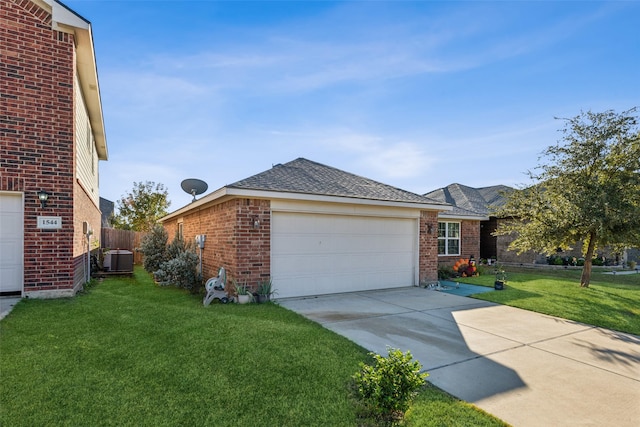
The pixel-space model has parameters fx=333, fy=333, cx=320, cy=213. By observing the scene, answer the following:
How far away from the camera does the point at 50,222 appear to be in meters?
6.98

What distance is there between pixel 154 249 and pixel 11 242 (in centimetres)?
614

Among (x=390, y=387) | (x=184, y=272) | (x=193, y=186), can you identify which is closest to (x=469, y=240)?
(x=193, y=186)

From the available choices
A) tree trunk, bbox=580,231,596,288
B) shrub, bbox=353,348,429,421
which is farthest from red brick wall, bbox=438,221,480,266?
shrub, bbox=353,348,429,421

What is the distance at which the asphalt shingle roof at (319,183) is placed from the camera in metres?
8.48

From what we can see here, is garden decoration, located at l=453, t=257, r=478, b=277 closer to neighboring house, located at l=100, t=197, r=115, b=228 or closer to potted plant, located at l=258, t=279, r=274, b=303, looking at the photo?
potted plant, located at l=258, t=279, r=274, b=303

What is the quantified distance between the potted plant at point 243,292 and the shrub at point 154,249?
20.2 ft

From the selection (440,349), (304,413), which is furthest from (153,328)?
(440,349)

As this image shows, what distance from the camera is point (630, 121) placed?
9289mm

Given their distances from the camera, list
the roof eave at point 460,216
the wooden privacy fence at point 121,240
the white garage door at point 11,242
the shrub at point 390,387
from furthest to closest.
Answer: the wooden privacy fence at point 121,240 < the roof eave at point 460,216 < the white garage door at point 11,242 < the shrub at point 390,387

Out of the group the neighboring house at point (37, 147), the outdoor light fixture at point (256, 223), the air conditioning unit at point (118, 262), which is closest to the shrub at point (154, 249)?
the air conditioning unit at point (118, 262)

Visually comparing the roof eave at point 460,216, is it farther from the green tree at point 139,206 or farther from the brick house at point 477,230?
the green tree at point 139,206

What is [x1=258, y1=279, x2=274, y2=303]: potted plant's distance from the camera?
783 cm

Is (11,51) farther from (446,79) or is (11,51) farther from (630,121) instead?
(630,121)

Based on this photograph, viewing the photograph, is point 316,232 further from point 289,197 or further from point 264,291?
point 264,291
